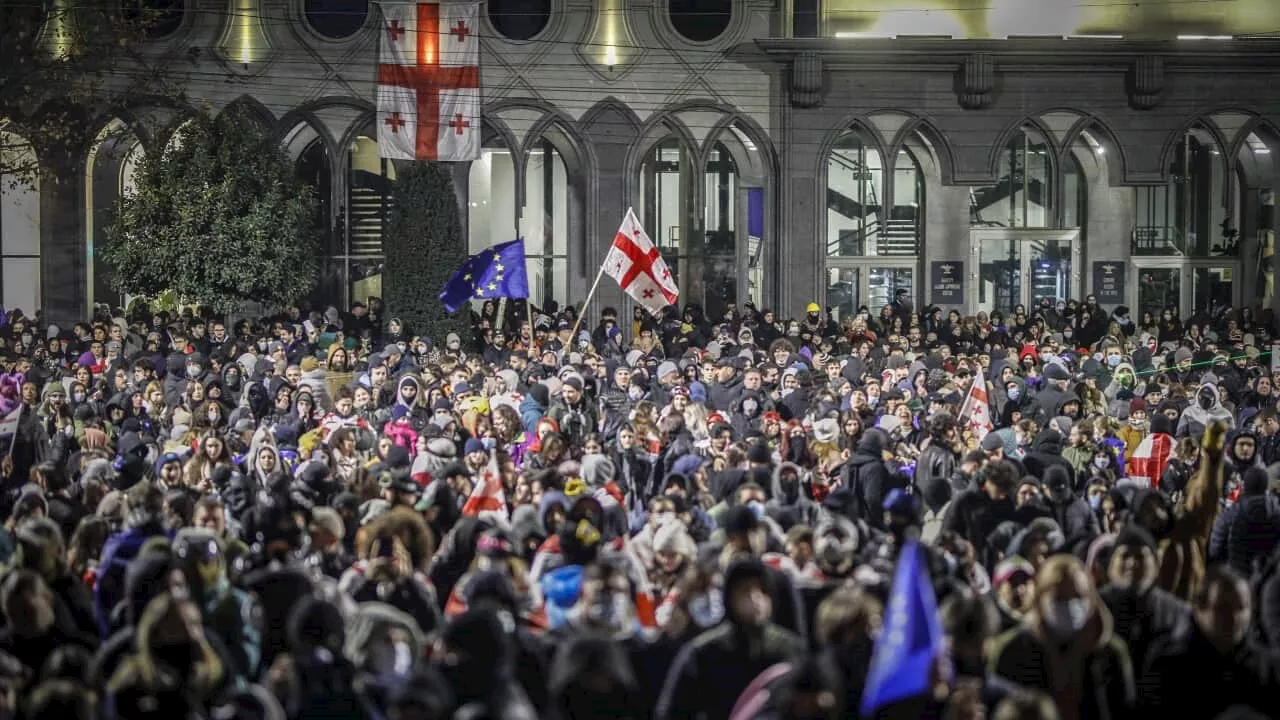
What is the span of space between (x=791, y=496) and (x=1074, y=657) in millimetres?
4758

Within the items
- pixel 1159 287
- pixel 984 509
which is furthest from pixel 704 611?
pixel 1159 287

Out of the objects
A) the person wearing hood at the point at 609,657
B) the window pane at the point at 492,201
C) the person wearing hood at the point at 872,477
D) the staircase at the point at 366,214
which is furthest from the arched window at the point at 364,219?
the person wearing hood at the point at 609,657

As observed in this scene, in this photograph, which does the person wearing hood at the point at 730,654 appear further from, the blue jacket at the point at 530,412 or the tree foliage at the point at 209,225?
the tree foliage at the point at 209,225

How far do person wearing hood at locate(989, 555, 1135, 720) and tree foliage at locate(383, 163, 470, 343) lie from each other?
2122 centimetres

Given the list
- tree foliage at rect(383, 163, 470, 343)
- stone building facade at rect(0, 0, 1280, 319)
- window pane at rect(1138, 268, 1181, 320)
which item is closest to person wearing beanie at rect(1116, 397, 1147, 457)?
tree foliage at rect(383, 163, 470, 343)

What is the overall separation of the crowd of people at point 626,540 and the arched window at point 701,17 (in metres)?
13.6

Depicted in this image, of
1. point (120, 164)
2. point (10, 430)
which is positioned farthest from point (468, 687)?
point (120, 164)

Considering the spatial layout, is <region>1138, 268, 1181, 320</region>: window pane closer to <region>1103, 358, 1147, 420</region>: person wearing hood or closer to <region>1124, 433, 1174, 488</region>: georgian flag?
<region>1103, 358, 1147, 420</region>: person wearing hood

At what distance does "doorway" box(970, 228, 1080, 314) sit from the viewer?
1416 inches

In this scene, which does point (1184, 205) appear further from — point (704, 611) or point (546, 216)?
Answer: point (704, 611)

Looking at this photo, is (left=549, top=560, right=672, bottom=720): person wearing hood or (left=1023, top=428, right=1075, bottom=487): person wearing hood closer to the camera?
(left=549, top=560, right=672, bottom=720): person wearing hood

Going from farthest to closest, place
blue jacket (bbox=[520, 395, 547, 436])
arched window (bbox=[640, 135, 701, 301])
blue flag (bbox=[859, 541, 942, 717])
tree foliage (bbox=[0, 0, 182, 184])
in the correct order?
arched window (bbox=[640, 135, 701, 301]), tree foliage (bbox=[0, 0, 182, 184]), blue jacket (bbox=[520, 395, 547, 436]), blue flag (bbox=[859, 541, 942, 717])

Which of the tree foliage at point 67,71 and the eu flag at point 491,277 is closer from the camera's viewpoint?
the eu flag at point 491,277

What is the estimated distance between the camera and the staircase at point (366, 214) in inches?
1358
